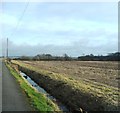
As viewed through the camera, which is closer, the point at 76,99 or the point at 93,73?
the point at 76,99

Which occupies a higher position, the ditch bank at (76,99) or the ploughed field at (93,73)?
the ploughed field at (93,73)

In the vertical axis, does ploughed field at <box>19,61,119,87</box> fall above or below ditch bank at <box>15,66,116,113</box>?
above

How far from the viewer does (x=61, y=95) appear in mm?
23531

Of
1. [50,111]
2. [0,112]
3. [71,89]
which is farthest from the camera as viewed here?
[71,89]

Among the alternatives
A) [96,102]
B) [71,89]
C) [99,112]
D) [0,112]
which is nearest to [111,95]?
[96,102]

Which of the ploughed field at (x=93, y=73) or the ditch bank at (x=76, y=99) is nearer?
the ditch bank at (x=76, y=99)

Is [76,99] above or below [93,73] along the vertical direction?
below

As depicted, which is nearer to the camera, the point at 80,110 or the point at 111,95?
the point at 80,110

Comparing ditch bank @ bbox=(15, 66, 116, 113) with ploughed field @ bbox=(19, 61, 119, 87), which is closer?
ditch bank @ bbox=(15, 66, 116, 113)

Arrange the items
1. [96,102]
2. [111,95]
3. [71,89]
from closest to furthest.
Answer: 1. [96,102]
2. [111,95]
3. [71,89]

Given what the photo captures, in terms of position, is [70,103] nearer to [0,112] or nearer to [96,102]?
[96,102]

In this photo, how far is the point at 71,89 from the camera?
23.5m

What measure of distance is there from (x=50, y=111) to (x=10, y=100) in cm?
363

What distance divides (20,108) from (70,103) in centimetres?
631
